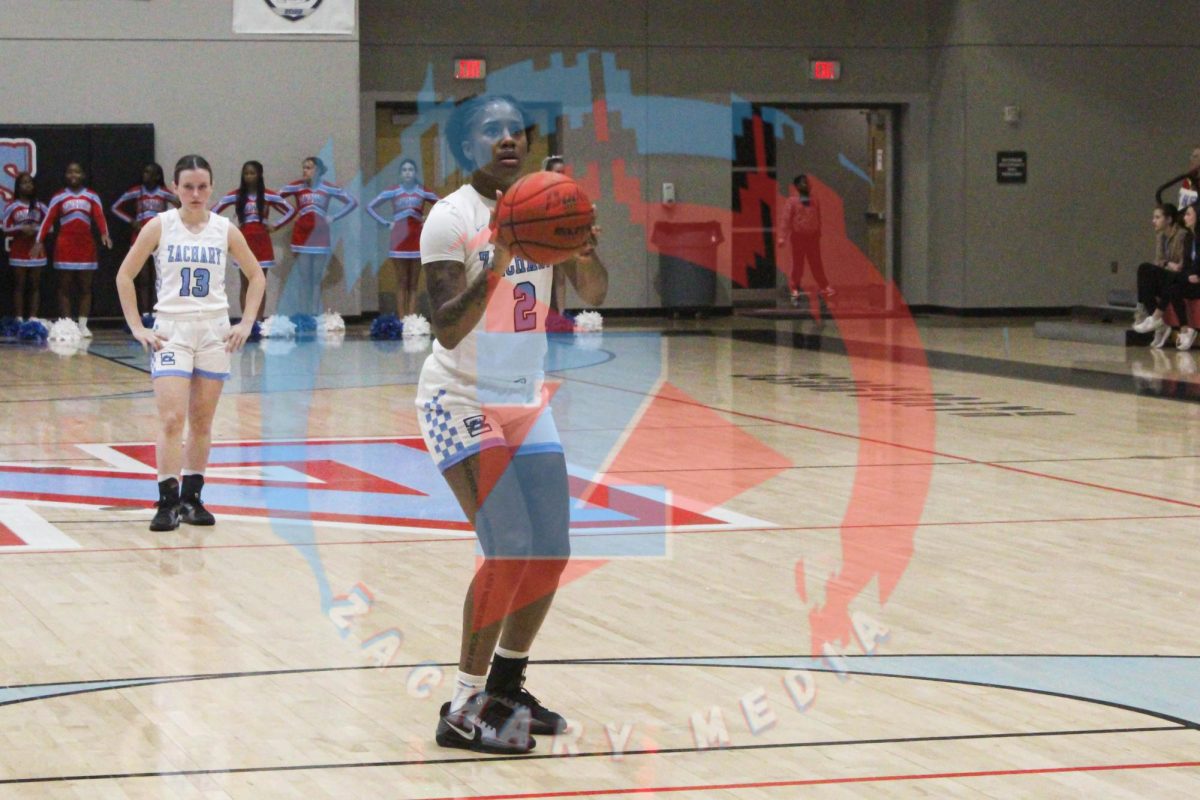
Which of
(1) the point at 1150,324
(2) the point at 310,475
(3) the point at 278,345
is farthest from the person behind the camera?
(3) the point at 278,345

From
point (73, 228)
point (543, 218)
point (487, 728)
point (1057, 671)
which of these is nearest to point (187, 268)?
point (487, 728)

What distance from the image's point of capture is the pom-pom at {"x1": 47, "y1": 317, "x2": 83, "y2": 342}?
1903cm

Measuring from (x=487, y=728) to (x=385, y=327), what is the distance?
1564 centimetres

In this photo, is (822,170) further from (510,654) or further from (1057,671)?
(510,654)

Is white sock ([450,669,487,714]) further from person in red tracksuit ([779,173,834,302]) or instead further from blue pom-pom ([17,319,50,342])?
person in red tracksuit ([779,173,834,302])

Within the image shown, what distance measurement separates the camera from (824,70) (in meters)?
23.9

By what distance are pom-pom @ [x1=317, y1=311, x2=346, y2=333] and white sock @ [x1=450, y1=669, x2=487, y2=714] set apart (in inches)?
644

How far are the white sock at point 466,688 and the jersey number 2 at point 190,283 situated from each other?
3.91 m

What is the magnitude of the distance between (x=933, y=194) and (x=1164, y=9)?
165 inches

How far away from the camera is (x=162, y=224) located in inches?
313

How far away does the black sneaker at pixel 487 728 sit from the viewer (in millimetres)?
4453

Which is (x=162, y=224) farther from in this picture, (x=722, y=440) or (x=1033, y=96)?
(x=1033, y=96)

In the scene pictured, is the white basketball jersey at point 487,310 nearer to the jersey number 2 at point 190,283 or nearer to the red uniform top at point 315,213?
the jersey number 2 at point 190,283

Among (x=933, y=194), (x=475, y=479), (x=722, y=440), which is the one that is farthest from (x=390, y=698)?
(x=933, y=194)
